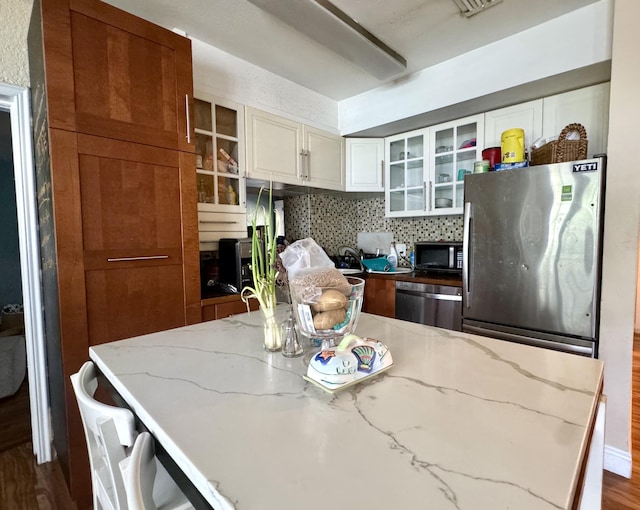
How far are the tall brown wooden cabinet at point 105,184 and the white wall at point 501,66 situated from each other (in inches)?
61.7

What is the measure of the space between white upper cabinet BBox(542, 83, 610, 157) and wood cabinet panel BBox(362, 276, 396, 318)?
1494mm

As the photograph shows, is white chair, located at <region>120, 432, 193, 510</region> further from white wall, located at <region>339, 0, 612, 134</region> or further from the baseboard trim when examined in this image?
white wall, located at <region>339, 0, 612, 134</region>

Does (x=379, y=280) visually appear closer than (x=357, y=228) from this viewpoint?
Yes

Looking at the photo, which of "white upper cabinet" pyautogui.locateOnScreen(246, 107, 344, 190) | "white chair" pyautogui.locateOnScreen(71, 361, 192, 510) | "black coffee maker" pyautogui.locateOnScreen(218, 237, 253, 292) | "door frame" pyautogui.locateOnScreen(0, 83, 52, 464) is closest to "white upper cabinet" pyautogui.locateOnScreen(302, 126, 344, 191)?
"white upper cabinet" pyautogui.locateOnScreen(246, 107, 344, 190)

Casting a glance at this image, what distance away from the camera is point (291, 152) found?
2.59 meters

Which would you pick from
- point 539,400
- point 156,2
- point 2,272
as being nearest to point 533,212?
point 539,400

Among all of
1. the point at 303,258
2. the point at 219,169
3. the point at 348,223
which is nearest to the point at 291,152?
the point at 219,169

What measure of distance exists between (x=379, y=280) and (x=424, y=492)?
235 centimetres

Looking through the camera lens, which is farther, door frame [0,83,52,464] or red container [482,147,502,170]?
red container [482,147,502,170]

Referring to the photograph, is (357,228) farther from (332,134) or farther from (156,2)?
(156,2)

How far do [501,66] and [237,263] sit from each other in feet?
6.82

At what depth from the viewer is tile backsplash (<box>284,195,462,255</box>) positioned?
9.73 ft

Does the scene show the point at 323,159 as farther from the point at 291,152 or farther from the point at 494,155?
the point at 494,155

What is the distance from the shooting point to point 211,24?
191cm
